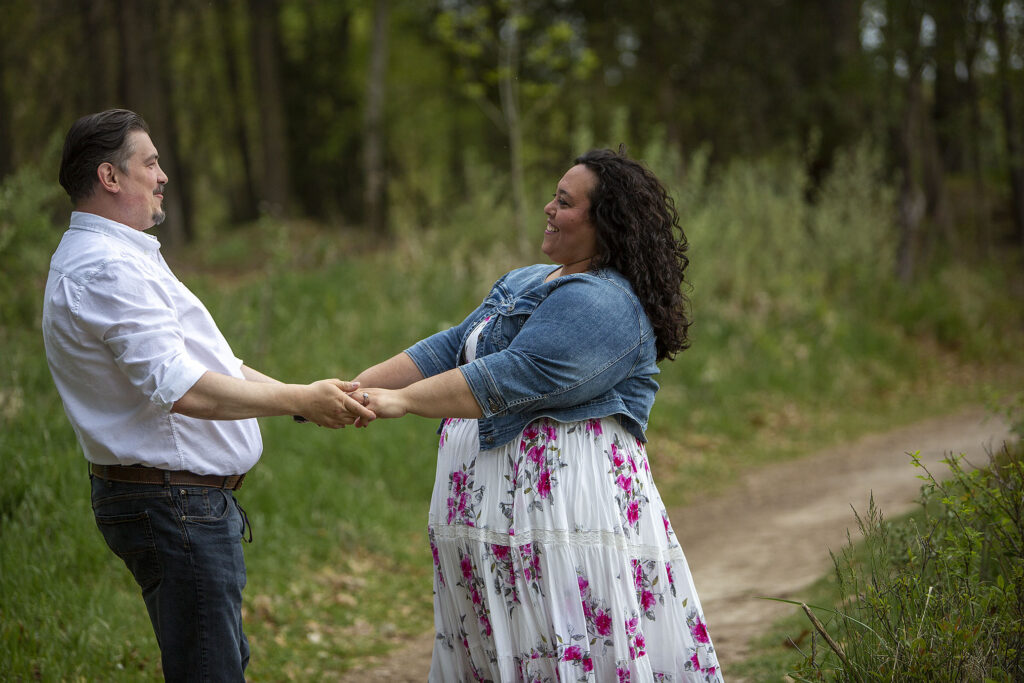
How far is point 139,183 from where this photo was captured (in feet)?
9.29

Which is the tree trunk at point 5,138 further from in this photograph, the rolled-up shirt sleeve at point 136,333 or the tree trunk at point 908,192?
the tree trunk at point 908,192

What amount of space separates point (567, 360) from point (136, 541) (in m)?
1.40

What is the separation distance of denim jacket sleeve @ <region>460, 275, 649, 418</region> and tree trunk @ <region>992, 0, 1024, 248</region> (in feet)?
45.6

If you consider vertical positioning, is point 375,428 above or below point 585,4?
below

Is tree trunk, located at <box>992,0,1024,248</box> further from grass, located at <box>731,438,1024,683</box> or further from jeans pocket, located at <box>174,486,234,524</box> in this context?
jeans pocket, located at <box>174,486,234,524</box>

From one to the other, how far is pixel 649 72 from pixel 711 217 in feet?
22.9

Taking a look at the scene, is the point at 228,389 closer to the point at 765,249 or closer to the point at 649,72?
the point at 765,249

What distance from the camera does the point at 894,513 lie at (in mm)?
6543

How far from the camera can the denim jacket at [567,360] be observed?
2.83 meters

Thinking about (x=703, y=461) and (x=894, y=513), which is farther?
(x=703, y=461)

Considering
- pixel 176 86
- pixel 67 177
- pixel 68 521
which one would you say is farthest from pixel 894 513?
pixel 176 86

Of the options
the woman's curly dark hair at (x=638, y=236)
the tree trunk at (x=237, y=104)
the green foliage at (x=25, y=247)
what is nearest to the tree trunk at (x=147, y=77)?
the tree trunk at (x=237, y=104)

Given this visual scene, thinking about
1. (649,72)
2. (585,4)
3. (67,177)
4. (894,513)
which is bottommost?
(894,513)

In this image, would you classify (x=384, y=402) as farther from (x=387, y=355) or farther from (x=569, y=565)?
(x=387, y=355)
